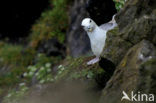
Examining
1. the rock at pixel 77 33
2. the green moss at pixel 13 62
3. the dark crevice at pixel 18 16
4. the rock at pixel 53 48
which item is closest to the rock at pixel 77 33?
the rock at pixel 77 33

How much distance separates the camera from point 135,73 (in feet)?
13.3

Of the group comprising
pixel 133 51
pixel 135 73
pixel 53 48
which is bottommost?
pixel 135 73

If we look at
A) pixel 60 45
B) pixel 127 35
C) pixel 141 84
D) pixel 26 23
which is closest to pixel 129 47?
pixel 127 35

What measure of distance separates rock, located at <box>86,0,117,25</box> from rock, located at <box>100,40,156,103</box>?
2706mm

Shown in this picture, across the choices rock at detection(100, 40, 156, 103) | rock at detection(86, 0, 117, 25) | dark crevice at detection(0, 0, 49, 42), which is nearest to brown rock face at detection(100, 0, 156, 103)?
rock at detection(100, 40, 156, 103)

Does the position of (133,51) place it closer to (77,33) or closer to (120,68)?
(120,68)

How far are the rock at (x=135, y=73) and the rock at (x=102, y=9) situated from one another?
2.71m

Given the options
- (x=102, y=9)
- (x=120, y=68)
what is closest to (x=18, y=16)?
(x=102, y=9)

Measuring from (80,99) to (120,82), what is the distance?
1010 mm

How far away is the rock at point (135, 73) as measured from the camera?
12.3 feet

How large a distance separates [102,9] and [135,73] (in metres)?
3.16

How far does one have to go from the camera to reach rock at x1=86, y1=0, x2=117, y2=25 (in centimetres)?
702

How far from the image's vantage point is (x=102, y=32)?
5.48 m

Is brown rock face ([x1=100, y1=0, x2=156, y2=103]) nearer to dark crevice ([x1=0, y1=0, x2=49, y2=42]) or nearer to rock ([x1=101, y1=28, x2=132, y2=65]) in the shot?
rock ([x1=101, y1=28, x2=132, y2=65])
